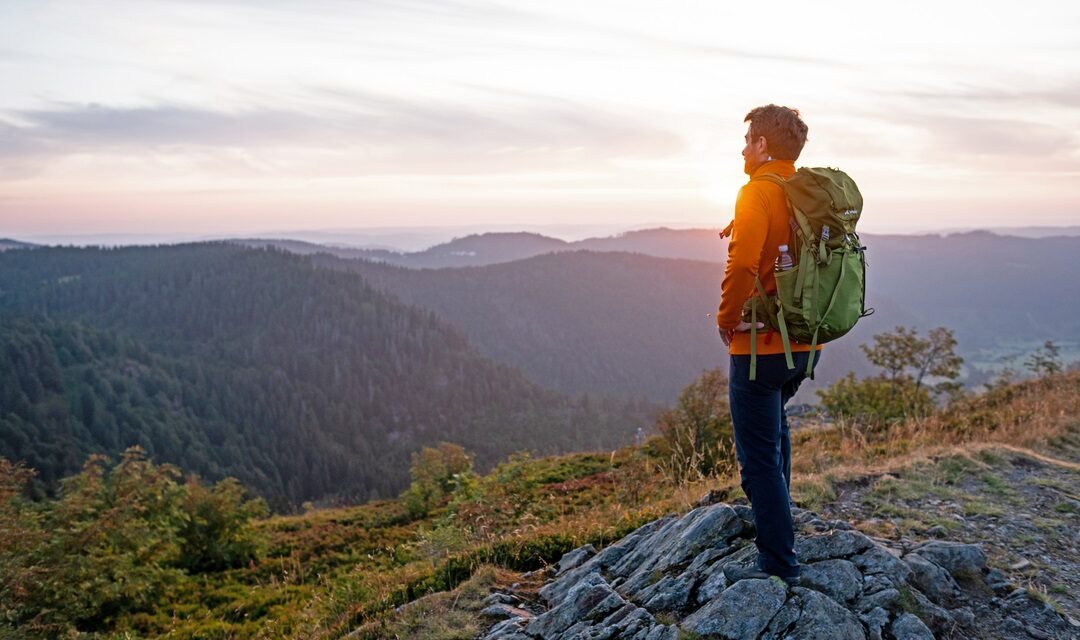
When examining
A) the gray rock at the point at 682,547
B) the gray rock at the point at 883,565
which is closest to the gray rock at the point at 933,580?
the gray rock at the point at 883,565

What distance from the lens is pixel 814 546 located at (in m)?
5.36

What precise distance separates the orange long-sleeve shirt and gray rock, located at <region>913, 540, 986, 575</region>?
256cm

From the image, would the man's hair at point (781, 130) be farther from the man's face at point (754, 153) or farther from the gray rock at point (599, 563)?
the gray rock at point (599, 563)

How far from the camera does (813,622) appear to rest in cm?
457

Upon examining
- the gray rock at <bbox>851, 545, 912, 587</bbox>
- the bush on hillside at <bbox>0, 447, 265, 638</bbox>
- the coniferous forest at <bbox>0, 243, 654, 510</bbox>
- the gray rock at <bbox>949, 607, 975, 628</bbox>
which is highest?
the gray rock at <bbox>851, 545, 912, 587</bbox>

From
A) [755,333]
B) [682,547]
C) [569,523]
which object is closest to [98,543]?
[569,523]

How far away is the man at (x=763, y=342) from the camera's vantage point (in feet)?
14.5

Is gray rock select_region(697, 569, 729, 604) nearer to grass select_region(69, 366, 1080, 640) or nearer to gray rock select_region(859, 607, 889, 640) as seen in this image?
gray rock select_region(859, 607, 889, 640)

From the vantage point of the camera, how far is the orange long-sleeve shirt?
438 cm

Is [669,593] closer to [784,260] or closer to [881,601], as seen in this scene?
[881,601]

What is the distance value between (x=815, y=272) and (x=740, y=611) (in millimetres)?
2572

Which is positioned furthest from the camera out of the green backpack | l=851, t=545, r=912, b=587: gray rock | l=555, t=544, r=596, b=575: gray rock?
l=555, t=544, r=596, b=575: gray rock

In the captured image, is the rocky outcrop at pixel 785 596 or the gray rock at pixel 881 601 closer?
the rocky outcrop at pixel 785 596

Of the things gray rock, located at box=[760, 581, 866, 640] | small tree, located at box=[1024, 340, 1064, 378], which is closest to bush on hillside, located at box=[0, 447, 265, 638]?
gray rock, located at box=[760, 581, 866, 640]
